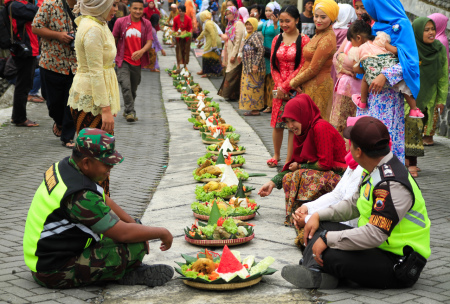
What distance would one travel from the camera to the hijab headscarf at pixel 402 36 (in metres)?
5.70

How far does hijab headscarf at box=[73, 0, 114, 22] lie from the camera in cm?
514

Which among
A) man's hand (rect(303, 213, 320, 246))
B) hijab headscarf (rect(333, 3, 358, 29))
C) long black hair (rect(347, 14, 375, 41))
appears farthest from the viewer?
hijab headscarf (rect(333, 3, 358, 29))

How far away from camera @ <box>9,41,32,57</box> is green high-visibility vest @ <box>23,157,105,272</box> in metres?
6.25

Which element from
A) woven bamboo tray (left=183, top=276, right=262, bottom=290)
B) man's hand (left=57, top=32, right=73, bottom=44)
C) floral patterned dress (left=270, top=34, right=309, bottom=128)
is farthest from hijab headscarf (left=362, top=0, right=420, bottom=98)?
man's hand (left=57, top=32, right=73, bottom=44)

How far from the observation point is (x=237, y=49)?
13172mm

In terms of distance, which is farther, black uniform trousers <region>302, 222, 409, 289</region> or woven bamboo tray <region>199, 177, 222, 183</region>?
woven bamboo tray <region>199, 177, 222, 183</region>

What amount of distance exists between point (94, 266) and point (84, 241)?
167mm

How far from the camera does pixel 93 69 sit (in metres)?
5.22

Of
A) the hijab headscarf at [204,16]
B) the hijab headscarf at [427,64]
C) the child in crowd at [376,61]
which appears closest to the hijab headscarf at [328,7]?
A: the child in crowd at [376,61]

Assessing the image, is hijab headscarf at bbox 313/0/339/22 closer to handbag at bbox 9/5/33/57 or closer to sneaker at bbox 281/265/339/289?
sneaker at bbox 281/265/339/289

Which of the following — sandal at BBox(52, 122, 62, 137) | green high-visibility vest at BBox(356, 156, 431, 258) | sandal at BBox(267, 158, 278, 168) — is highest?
green high-visibility vest at BBox(356, 156, 431, 258)

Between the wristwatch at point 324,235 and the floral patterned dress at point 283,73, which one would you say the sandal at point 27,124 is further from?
the wristwatch at point 324,235

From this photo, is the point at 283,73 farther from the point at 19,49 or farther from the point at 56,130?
the point at 19,49

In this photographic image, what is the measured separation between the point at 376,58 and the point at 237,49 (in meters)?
7.50
